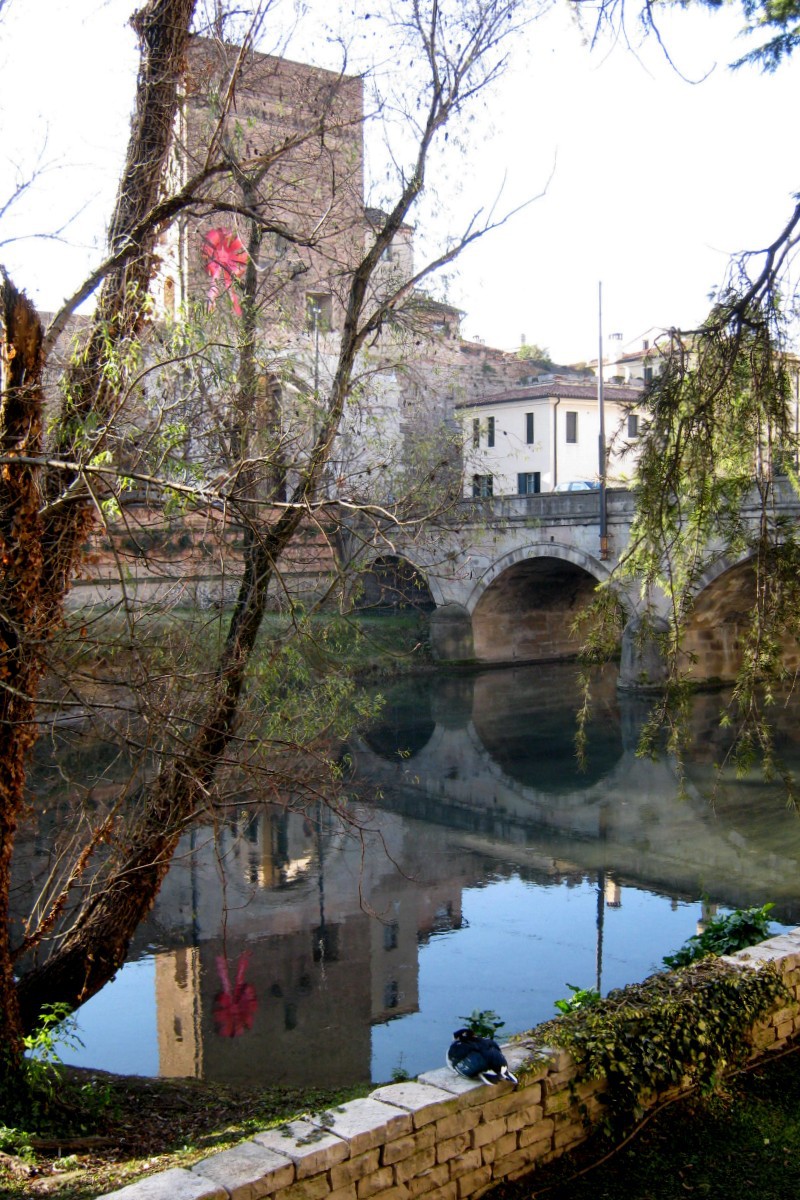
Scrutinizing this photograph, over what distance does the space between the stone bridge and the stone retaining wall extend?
42.8 feet

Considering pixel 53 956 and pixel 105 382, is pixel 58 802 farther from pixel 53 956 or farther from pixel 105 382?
pixel 105 382

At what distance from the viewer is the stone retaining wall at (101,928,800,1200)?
9.70ft

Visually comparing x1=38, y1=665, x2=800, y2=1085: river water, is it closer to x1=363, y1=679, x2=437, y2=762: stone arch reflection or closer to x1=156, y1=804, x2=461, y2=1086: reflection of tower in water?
x1=156, y1=804, x2=461, y2=1086: reflection of tower in water

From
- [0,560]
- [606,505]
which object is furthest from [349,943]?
[606,505]

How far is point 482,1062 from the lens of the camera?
3.48m

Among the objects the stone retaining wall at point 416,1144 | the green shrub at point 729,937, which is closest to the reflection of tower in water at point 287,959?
the green shrub at point 729,937

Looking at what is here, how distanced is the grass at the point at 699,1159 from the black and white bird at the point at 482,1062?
0.37 metres

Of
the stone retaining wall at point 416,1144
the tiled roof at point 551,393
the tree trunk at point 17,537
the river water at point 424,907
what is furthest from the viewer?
the tiled roof at point 551,393

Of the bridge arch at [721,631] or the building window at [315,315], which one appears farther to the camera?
the bridge arch at [721,631]

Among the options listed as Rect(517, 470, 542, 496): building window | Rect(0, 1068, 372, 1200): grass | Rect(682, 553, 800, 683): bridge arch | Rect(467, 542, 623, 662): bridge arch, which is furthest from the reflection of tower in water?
Rect(517, 470, 542, 496): building window

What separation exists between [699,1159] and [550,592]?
20.2 metres

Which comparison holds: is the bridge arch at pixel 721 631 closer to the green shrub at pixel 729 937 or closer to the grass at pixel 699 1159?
the green shrub at pixel 729 937

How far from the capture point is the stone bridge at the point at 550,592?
18.9 meters

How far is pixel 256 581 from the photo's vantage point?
5.36 meters
